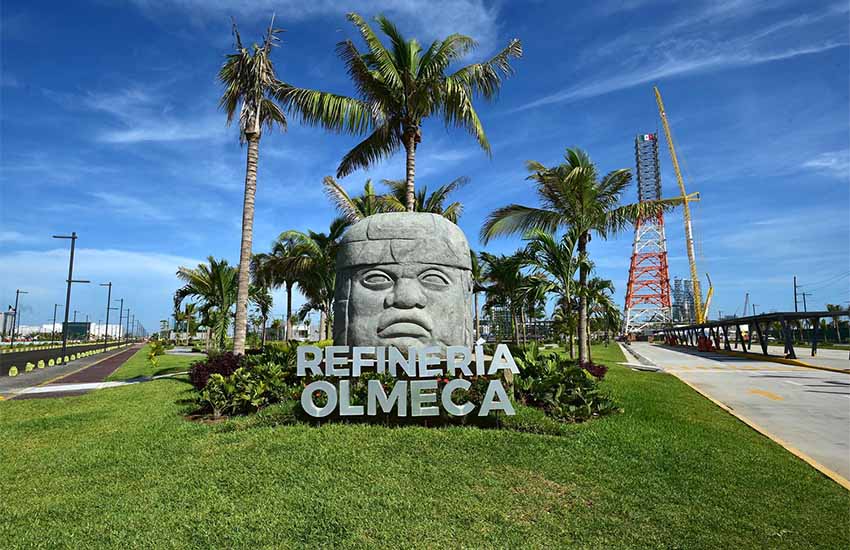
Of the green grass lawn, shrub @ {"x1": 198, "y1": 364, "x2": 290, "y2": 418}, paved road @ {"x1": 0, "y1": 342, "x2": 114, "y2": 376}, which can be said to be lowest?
the green grass lawn

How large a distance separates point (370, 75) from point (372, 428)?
8.44 meters

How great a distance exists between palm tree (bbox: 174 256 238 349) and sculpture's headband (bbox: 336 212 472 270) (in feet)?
39.0

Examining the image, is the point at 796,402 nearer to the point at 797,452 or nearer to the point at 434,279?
the point at 797,452

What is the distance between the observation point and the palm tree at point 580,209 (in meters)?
13.2

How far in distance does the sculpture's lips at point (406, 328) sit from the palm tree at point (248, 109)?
5.14 m

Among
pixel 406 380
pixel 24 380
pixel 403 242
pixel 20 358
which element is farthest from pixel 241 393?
pixel 20 358

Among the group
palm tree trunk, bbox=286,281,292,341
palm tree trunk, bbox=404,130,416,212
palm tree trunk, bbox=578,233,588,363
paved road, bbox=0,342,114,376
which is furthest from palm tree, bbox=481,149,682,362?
paved road, bbox=0,342,114,376

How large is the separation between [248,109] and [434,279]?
7485mm

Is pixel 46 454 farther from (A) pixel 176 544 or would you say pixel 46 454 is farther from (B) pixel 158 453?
(A) pixel 176 544

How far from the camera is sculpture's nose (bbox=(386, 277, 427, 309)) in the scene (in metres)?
8.20

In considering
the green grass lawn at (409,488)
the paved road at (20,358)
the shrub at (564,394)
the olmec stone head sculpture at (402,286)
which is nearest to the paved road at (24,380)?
the paved road at (20,358)

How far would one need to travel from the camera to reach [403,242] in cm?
839

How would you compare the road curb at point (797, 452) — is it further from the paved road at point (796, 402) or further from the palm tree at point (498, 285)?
the palm tree at point (498, 285)

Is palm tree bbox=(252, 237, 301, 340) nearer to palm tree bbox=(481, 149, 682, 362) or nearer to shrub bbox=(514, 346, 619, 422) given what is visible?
palm tree bbox=(481, 149, 682, 362)
